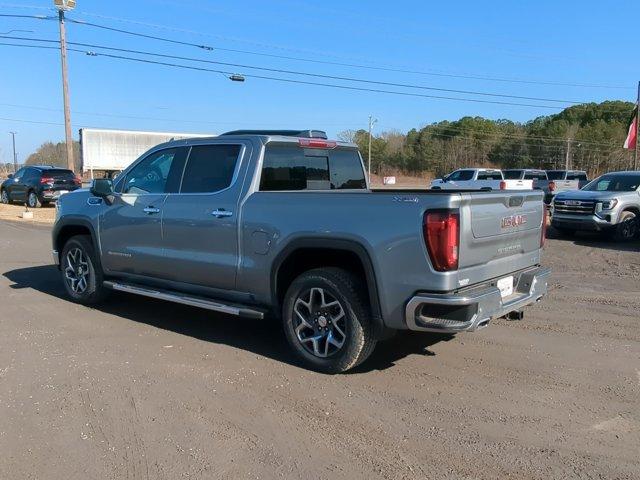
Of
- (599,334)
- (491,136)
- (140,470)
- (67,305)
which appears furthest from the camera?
(491,136)

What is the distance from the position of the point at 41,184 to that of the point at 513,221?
22260 mm

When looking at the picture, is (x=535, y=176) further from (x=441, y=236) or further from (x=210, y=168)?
(x=441, y=236)

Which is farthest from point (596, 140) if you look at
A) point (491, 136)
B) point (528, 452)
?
point (528, 452)

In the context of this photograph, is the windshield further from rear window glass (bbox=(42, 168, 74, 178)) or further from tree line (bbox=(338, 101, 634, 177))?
tree line (bbox=(338, 101, 634, 177))

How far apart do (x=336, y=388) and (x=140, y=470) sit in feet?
5.32

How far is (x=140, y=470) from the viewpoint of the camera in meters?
3.18

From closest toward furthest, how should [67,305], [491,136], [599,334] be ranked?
[599,334] < [67,305] < [491,136]

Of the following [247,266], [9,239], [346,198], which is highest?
[346,198]

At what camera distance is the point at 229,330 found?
19.4 feet

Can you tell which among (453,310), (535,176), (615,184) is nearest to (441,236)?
(453,310)

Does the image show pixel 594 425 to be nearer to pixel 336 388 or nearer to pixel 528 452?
pixel 528 452

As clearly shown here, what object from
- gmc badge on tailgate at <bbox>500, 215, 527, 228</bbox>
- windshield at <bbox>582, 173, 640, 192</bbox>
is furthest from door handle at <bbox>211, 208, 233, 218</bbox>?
windshield at <bbox>582, 173, 640, 192</bbox>

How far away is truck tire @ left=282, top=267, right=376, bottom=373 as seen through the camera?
4391 millimetres

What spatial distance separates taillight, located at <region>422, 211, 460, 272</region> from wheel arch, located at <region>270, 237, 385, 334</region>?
1.62ft
